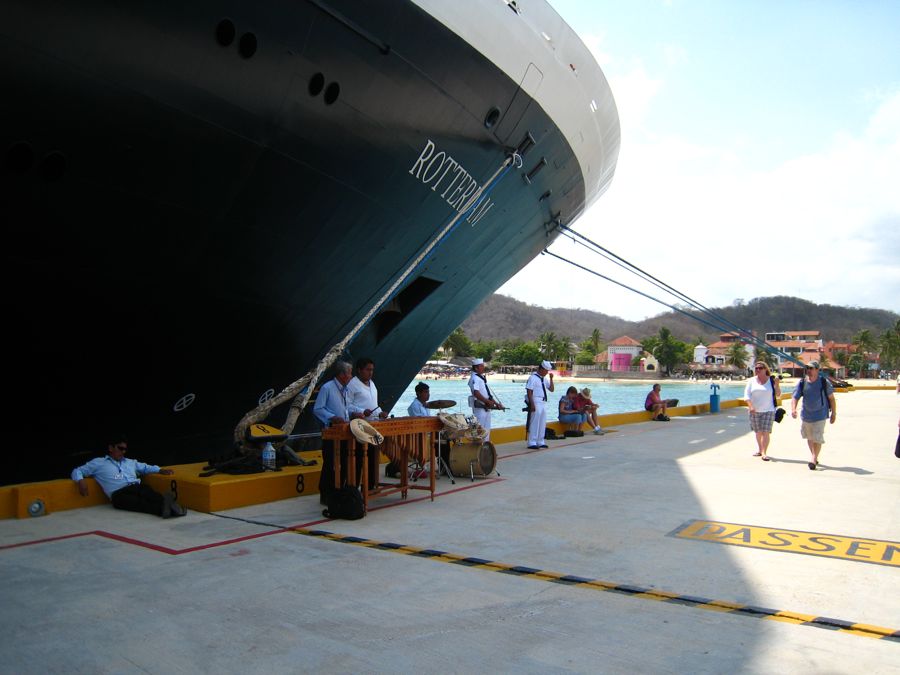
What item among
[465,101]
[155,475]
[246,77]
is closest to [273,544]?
[155,475]

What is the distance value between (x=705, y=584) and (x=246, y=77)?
203 inches

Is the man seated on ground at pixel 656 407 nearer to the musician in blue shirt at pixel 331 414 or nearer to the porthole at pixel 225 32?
the musician in blue shirt at pixel 331 414

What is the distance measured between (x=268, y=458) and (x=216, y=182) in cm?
271

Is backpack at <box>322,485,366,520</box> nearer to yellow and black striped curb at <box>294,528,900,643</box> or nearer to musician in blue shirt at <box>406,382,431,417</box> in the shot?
yellow and black striped curb at <box>294,528,900,643</box>

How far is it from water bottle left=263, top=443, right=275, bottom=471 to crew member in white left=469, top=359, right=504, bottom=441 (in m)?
2.84

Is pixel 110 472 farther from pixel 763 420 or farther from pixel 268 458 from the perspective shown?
pixel 763 420

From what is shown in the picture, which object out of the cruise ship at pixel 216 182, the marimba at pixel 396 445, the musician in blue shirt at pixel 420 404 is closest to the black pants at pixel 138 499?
the cruise ship at pixel 216 182

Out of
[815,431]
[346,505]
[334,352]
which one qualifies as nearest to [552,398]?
[815,431]

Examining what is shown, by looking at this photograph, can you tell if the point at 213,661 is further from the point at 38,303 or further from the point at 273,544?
the point at 38,303

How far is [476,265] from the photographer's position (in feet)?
37.9

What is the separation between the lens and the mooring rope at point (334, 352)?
699cm

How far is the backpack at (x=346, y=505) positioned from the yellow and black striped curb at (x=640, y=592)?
51 centimetres

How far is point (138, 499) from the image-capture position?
230 inches

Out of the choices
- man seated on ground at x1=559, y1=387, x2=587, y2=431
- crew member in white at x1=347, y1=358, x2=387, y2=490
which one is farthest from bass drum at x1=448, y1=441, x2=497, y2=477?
man seated on ground at x1=559, y1=387, x2=587, y2=431
